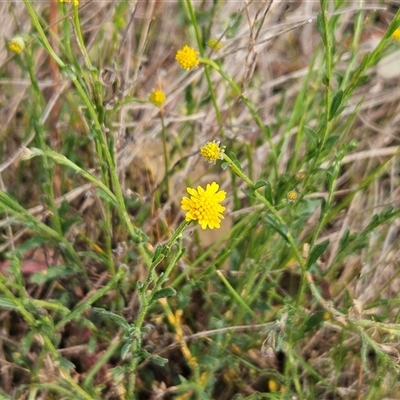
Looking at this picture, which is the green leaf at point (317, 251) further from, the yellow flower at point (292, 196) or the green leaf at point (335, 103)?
the green leaf at point (335, 103)

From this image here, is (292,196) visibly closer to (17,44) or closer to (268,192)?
(268,192)

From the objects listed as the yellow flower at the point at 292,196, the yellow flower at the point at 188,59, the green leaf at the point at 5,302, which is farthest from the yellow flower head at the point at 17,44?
the yellow flower at the point at 292,196

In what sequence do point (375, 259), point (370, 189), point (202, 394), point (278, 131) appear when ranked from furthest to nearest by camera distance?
point (278, 131) < point (370, 189) < point (375, 259) < point (202, 394)

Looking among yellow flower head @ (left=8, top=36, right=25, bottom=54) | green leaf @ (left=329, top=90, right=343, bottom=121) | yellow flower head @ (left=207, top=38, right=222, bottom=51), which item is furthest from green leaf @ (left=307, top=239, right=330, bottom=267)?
yellow flower head @ (left=8, top=36, right=25, bottom=54)

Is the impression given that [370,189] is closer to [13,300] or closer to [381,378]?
[381,378]

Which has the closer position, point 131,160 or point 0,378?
point 0,378

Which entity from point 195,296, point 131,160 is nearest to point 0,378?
point 195,296

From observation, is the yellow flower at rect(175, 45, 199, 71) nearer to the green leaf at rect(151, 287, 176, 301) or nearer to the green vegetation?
the green vegetation

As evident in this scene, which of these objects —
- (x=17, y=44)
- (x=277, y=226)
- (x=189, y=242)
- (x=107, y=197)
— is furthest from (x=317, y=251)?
(x=17, y=44)

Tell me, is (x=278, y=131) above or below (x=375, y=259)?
above
